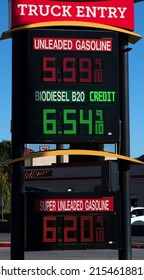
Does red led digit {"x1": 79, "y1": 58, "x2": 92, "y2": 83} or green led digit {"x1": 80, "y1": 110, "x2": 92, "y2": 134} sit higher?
red led digit {"x1": 79, "y1": 58, "x2": 92, "y2": 83}

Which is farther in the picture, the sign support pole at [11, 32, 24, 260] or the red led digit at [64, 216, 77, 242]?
the sign support pole at [11, 32, 24, 260]

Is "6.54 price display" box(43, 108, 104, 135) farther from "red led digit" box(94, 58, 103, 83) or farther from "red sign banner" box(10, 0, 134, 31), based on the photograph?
"red sign banner" box(10, 0, 134, 31)

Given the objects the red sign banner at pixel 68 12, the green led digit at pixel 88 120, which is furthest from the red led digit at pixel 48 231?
the red sign banner at pixel 68 12

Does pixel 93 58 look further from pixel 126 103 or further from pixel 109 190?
pixel 109 190

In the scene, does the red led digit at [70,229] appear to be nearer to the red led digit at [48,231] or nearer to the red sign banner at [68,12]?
the red led digit at [48,231]

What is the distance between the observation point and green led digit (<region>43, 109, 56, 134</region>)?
1173cm

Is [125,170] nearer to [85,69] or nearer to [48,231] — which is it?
[48,231]

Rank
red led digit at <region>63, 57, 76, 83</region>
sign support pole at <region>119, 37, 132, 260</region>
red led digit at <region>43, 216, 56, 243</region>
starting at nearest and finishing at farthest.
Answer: red led digit at <region>43, 216, 56, 243</region> → red led digit at <region>63, 57, 76, 83</region> → sign support pole at <region>119, 37, 132, 260</region>

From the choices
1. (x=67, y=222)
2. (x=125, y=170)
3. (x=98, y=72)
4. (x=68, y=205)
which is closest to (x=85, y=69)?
(x=98, y=72)

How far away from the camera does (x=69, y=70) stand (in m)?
11.9

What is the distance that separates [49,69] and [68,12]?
1.24 metres

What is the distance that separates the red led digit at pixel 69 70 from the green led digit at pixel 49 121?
63 cm

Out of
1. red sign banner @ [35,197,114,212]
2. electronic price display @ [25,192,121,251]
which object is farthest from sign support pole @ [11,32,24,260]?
A: red sign banner @ [35,197,114,212]
